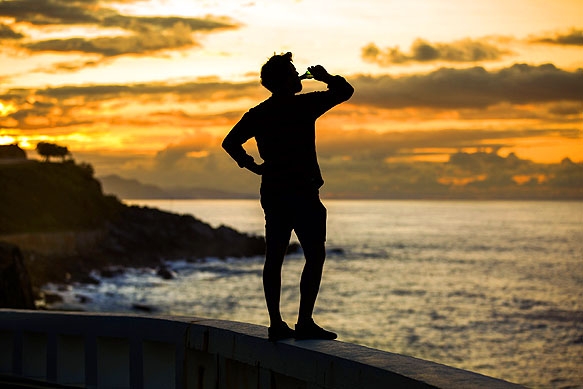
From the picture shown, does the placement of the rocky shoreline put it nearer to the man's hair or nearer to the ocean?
the ocean

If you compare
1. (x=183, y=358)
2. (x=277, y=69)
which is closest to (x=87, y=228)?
(x=183, y=358)

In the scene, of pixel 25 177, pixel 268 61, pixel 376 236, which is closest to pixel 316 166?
pixel 268 61

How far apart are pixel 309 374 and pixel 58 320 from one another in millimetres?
3706

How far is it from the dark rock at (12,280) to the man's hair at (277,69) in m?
18.2

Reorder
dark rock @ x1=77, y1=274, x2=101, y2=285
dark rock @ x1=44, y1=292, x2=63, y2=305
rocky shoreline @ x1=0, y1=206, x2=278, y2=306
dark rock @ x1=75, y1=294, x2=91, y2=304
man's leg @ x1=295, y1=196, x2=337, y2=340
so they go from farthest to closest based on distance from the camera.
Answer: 1. rocky shoreline @ x1=0, y1=206, x2=278, y2=306
2. dark rock @ x1=77, y1=274, x2=101, y2=285
3. dark rock @ x1=75, y1=294, x2=91, y2=304
4. dark rock @ x1=44, y1=292, x2=63, y2=305
5. man's leg @ x1=295, y1=196, x2=337, y2=340

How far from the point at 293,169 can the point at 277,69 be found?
0.67m

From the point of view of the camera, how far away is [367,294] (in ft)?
229

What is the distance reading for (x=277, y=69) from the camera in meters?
6.25

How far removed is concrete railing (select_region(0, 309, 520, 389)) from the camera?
5074 mm

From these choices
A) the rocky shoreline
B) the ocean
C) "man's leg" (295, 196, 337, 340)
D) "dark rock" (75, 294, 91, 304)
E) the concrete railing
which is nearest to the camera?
the concrete railing

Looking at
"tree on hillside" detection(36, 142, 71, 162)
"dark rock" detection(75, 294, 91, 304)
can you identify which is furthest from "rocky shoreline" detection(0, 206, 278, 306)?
"tree on hillside" detection(36, 142, 71, 162)

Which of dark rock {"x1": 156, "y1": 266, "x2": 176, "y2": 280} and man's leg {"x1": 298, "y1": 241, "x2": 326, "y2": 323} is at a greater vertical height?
man's leg {"x1": 298, "y1": 241, "x2": 326, "y2": 323}

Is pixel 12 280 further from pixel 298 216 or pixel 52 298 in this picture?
pixel 52 298

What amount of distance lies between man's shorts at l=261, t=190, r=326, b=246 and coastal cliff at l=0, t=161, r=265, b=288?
71298 mm
